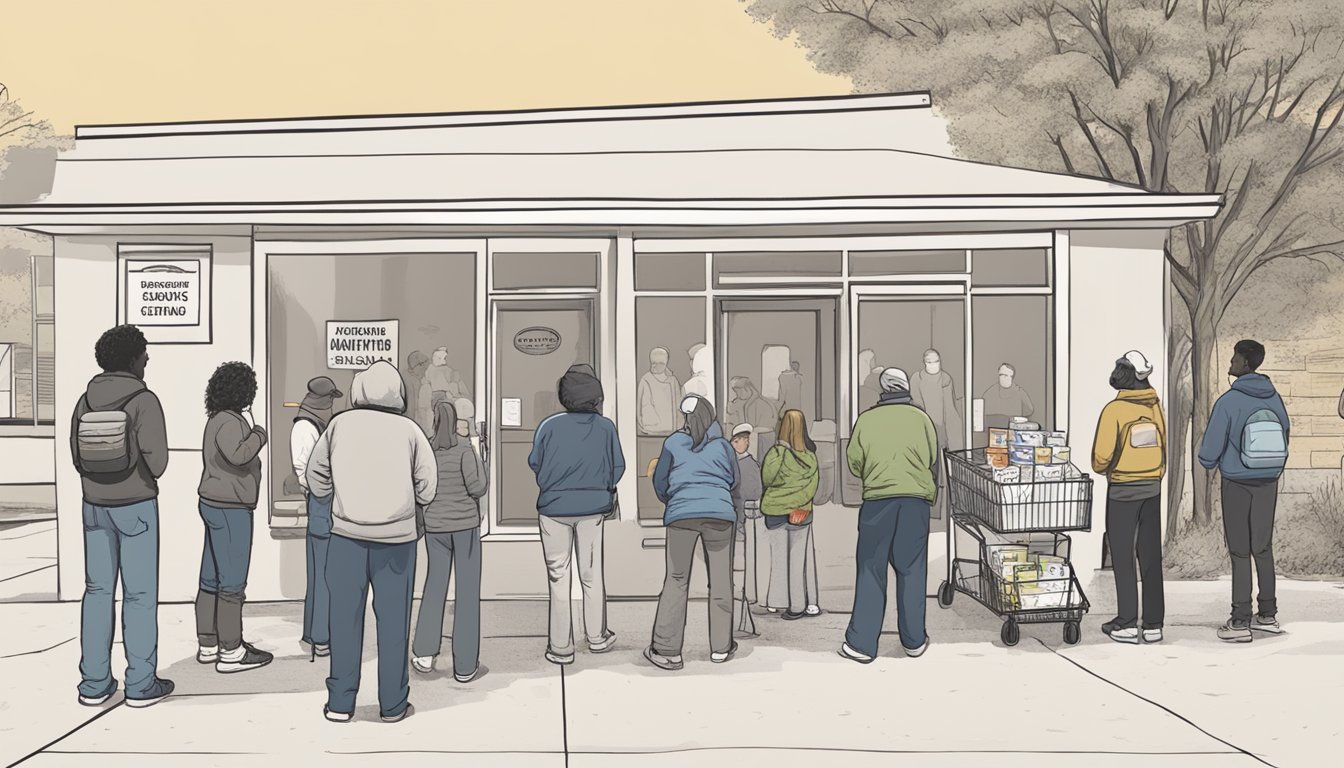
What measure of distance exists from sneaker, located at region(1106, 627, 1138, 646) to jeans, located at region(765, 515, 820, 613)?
240 centimetres

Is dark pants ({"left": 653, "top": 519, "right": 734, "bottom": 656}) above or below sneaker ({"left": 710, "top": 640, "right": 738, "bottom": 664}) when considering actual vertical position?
above

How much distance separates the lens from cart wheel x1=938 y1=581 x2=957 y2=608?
33.5 ft

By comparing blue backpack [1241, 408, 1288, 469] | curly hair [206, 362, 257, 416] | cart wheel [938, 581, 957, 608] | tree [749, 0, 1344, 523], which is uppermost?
tree [749, 0, 1344, 523]

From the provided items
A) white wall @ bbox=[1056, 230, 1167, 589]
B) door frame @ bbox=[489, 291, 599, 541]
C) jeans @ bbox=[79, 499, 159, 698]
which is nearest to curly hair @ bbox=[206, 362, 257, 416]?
jeans @ bbox=[79, 499, 159, 698]

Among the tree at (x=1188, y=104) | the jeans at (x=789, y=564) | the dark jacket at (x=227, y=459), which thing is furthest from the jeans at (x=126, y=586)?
the tree at (x=1188, y=104)

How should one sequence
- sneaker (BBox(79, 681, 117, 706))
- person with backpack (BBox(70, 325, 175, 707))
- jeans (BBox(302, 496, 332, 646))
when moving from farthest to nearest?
1. jeans (BBox(302, 496, 332, 646))
2. sneaker (BBox(79, 681, 117, 706))
3. person with backpack (BBox(70, 325, 175, 707))

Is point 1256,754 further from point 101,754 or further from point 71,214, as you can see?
point 71,214

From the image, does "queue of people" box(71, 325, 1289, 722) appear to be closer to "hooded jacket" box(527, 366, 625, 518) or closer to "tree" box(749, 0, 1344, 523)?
"hooded jacket" box(527, 366, 625, 518)

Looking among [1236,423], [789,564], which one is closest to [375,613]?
[789,564]

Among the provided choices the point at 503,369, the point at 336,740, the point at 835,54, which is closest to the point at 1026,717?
the point at 336,740

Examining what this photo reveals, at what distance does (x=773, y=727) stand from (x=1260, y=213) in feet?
43.3

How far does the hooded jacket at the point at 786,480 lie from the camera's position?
9.55m

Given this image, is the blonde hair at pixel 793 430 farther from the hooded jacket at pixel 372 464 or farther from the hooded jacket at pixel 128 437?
the hooded jacket at pixel 128 437

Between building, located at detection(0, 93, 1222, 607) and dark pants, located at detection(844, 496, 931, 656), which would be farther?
building, located at detection(0, 93, 1222, 607)
